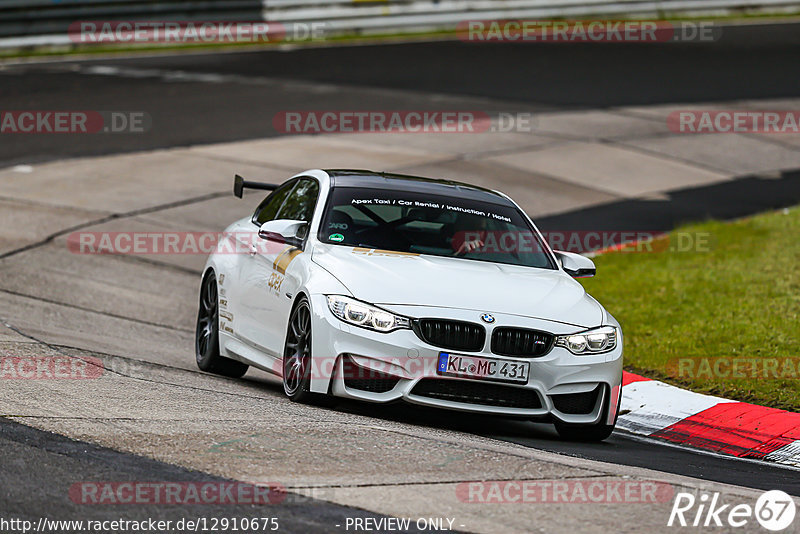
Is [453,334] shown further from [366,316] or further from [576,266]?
[576,266]

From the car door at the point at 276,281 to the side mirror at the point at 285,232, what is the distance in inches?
2.9

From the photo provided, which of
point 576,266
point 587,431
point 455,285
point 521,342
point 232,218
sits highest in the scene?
point 455,285

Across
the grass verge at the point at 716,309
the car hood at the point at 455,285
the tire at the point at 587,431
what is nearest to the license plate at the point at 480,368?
the car hood at the point at 455,285

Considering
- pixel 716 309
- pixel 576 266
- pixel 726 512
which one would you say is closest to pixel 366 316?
pixel 576 266

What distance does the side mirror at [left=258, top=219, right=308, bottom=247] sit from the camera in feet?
29.2

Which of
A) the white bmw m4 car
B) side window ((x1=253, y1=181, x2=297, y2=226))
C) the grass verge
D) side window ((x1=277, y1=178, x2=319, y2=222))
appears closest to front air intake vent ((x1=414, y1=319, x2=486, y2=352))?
the white bmw m4 car

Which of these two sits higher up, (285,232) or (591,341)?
(285,232)

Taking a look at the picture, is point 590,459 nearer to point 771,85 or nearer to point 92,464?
point 92,464

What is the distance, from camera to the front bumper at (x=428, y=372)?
7.69 metres

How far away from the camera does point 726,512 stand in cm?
581

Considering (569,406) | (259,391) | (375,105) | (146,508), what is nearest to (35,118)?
(375,105)

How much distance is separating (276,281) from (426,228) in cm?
109

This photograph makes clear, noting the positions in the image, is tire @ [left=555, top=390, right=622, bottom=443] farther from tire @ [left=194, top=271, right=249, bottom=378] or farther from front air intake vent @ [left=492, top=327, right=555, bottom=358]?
tire @ [left=194, top=271, right=249, bottom=378]

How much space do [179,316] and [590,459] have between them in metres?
6.37
